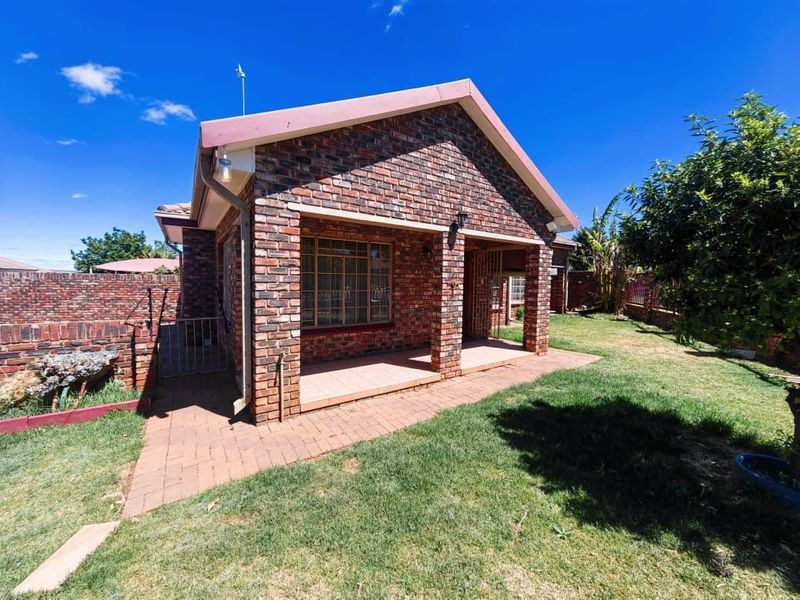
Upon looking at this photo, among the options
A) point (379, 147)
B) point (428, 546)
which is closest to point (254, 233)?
point (379, 147)

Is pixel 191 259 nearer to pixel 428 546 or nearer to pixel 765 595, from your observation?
pixel 428 546

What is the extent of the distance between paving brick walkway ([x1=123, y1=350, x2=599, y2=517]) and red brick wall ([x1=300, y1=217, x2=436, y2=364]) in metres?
2.03

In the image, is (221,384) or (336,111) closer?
(336,111)

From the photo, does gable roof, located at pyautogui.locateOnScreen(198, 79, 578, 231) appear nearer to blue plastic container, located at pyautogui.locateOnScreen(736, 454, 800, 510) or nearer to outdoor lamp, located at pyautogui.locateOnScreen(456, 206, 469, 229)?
outdoor lamp, located at pyautogui.locateOnScreen(456, 206, 469, 229)


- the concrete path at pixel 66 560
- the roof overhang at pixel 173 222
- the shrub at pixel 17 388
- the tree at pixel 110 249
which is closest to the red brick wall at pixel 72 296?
the roof overhang at pixel 173 222

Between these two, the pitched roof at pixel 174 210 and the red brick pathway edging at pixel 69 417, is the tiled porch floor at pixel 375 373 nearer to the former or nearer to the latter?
the red brick pathway edging at pixel 69 417

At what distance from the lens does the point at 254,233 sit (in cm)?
411

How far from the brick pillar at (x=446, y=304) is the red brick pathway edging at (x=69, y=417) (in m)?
4.68

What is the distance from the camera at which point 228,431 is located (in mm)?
4129

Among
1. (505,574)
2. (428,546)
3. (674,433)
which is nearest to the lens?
(505,574)

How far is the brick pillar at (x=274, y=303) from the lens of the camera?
13.6 feet

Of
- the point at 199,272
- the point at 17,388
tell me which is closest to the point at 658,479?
the point at 17,388

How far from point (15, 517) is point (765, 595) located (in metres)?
5.41

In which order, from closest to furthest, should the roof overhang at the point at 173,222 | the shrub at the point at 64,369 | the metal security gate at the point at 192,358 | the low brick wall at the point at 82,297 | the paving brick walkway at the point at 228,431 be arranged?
the paving brick walkway at the point at 228,431
the shrub at the point at 64,369
the metal security gate at the point at 192,358
the roof overhang at the point at 173,222
the low brick wall at the point at 82,297
